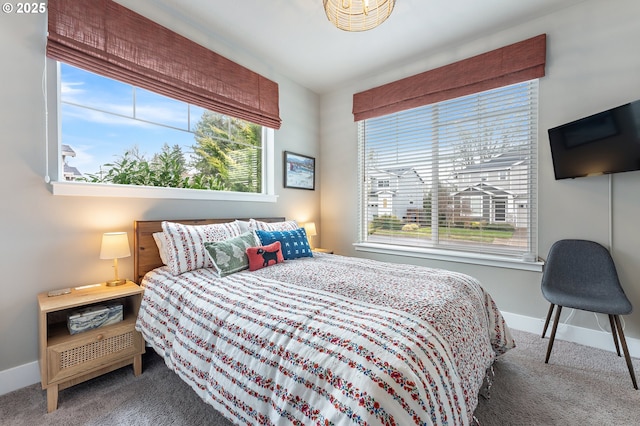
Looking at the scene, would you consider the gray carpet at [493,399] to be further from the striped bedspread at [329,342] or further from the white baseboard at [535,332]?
the striped bedspread at [329,342]

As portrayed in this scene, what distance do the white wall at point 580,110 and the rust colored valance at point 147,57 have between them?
2.27m

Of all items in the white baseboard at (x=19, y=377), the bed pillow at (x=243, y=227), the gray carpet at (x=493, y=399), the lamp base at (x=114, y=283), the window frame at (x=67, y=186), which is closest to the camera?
the gray carpet at (x=493, y=399)

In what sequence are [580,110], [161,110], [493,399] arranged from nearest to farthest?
[493,399]
[580,110]
[161,110]

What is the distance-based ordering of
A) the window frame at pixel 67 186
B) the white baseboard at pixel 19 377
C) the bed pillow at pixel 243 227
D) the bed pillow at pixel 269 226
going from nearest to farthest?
the white baseboard at pixel 19 377 < the window frame at pixel 67 186 < the bed pillow at pixel 243 227 < the bed pillow at pixel 269 226

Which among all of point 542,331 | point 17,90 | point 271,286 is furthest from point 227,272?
point 542,331

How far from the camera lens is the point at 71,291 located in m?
1.87

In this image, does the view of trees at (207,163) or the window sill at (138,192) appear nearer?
the window sill at (138,192)

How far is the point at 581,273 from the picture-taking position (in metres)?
2.22

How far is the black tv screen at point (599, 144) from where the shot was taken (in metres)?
1.95

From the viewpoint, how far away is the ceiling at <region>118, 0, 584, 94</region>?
91.0 inches

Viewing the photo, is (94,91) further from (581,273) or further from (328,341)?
(581,273)

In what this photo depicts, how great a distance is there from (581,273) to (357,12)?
2701 millimetres

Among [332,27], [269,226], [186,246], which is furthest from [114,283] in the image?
[332,27]

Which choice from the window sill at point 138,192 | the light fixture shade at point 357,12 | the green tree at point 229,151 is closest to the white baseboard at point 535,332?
the window sill at point 138,192
